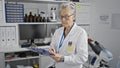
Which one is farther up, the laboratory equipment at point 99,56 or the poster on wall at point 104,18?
the poster on wall at point 104,18

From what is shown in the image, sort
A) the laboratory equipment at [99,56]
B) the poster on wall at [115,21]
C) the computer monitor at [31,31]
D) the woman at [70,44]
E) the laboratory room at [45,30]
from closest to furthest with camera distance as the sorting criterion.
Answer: the woman at [70,44] → the laboratory equipment at [99,56] → the laboratory room at [45,30] → the poster on wall at [115,21] → the computer monitor at [31,31]

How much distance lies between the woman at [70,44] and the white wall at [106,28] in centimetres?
152

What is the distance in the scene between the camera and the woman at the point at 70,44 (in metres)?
1.41

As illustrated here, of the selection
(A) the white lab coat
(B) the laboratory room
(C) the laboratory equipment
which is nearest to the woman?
(A) the white lab coat

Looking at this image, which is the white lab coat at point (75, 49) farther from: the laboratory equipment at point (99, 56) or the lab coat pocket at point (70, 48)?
the laboratory equipment at point (99, 56)

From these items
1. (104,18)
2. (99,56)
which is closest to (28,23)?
(99,56)

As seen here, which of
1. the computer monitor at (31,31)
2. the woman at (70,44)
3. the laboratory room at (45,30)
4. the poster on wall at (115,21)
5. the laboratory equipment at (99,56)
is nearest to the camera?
the woman at (70,44)

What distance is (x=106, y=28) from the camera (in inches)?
117

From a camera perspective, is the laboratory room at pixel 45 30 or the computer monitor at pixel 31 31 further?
the computer monitor at pixel 31 31

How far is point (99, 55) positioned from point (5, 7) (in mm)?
1693

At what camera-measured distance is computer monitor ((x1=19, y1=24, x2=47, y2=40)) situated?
2913 millimetres

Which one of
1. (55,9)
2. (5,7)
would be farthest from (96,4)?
(5,7)

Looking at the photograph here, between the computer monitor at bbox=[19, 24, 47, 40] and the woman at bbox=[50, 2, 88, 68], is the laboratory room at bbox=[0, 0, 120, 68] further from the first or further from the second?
the woman at bbox=[50, 2, 88, 68]

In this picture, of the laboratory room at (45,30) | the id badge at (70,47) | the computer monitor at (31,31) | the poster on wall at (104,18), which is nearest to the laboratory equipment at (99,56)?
the laboratory room at (45,30)
